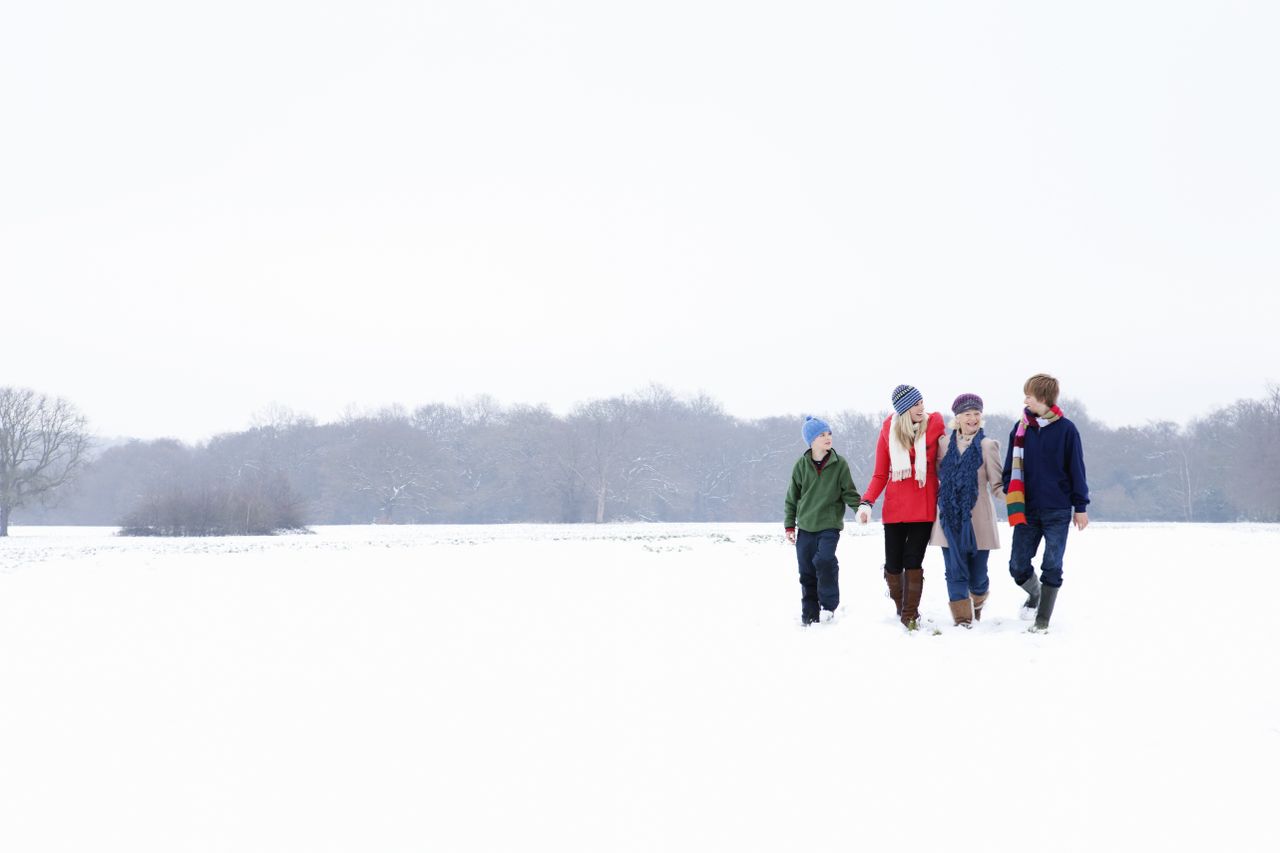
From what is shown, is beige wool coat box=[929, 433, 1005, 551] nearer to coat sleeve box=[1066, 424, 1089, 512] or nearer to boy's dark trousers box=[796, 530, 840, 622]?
coat sleeve box=[1066, 424, 1089, 512]

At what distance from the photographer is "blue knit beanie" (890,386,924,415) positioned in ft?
22.4

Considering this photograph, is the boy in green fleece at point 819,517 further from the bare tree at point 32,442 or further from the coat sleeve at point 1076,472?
the bare tree at point 32,442

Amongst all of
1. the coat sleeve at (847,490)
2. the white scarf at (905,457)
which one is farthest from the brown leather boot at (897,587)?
the white scarf at (905,457)

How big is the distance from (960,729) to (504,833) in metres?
2.41

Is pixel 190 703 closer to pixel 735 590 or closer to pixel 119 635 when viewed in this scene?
pixel 119 635

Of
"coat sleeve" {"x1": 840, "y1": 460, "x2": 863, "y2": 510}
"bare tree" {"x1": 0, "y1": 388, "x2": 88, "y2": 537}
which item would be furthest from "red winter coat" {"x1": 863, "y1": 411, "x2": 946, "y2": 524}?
"bare tree" {"x1": 0, "y1": 388, "x2": 88, "y2": 537}

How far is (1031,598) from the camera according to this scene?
22.6ft

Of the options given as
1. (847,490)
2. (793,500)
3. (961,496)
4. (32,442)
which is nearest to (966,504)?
(961,496)

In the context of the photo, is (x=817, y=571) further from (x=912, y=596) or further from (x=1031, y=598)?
(x=1031, y=598)

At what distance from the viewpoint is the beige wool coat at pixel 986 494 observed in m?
6.58

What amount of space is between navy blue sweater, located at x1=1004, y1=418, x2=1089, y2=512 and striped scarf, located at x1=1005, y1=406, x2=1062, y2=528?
3 cm

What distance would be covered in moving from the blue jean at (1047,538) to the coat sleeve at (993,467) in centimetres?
35

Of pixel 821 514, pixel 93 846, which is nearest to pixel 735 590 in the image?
pixel 821 514

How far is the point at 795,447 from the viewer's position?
90438 mm
